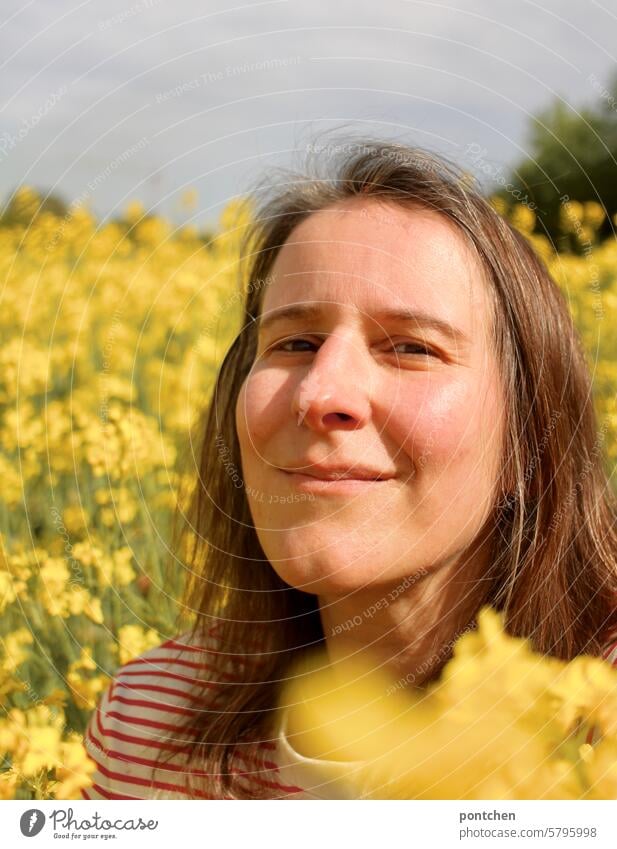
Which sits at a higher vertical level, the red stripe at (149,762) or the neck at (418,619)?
the neck at (418,619)

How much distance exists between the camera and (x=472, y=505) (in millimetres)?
1131

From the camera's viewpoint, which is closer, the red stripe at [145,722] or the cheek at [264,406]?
the cheek at [264,406]

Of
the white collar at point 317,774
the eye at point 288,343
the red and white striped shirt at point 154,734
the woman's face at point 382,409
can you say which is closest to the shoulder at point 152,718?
the red and white striped shirt at point 154,734

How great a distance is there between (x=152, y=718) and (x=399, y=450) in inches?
23.2

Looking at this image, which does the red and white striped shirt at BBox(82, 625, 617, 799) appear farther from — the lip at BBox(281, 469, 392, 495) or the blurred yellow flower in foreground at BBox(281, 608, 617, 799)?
the blurred yellow flower in foreground at BBox(281, 608, 617, 799)

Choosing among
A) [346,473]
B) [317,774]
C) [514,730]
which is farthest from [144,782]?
[514,730]

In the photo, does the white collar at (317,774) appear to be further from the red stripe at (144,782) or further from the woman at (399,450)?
the red stripe at (144,782)

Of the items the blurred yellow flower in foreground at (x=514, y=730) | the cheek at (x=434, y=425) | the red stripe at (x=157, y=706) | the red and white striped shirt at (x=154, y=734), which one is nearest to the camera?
the blurred yellow flower in foreground at (x=514, y=730)

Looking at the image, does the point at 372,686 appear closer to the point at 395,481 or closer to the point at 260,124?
the point at 395,481

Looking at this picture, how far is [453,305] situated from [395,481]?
0.65 feet

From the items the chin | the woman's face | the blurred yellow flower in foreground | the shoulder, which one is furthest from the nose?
the shoulder

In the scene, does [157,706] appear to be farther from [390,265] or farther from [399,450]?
[390,265]

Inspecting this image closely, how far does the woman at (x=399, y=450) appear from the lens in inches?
42.6

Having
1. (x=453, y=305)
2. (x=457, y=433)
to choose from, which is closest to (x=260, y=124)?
(x=453, y=305)
